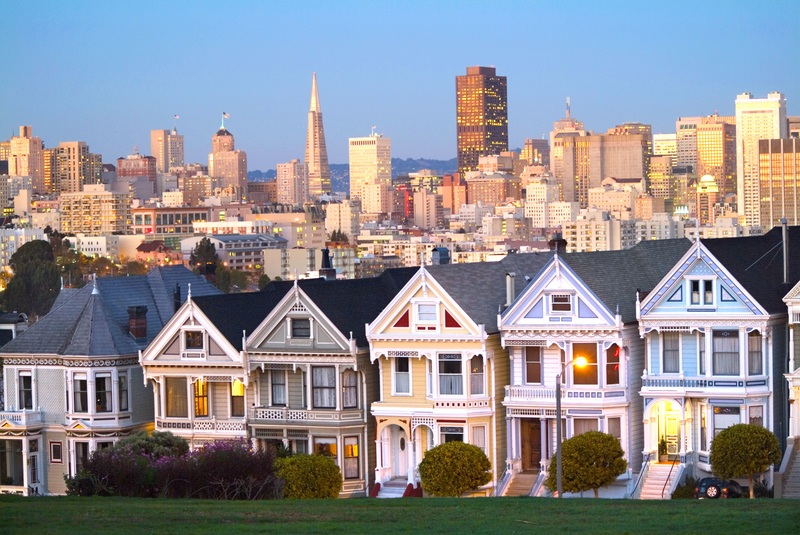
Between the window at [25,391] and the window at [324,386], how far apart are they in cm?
937

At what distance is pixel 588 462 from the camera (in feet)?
132

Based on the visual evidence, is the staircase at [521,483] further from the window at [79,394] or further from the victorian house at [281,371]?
the window at [79,394]

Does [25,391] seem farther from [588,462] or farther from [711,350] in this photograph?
[711,350]

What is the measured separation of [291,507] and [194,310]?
1376 cm

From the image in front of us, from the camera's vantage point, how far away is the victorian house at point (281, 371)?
44.7 metres

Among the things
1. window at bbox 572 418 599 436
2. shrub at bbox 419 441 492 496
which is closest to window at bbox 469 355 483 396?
shrub at bbox 419 441 492 496

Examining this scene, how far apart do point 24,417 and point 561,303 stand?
1647cm

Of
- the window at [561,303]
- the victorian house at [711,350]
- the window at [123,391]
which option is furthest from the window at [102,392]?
the victorian house at [711,350]

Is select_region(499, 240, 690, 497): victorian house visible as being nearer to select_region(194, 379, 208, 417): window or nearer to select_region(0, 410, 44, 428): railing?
select_region(194, 379, 208, 417): window

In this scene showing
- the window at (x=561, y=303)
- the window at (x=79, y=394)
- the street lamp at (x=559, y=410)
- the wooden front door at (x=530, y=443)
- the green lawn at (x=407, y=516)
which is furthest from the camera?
the window at (x=79, y=394)

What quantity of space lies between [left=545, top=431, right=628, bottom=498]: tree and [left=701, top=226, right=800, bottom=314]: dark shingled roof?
5.12 m

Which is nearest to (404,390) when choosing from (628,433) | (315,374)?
(315,374)

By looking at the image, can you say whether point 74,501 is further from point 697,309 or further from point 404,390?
point 697,309

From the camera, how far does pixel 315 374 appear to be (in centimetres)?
4494
